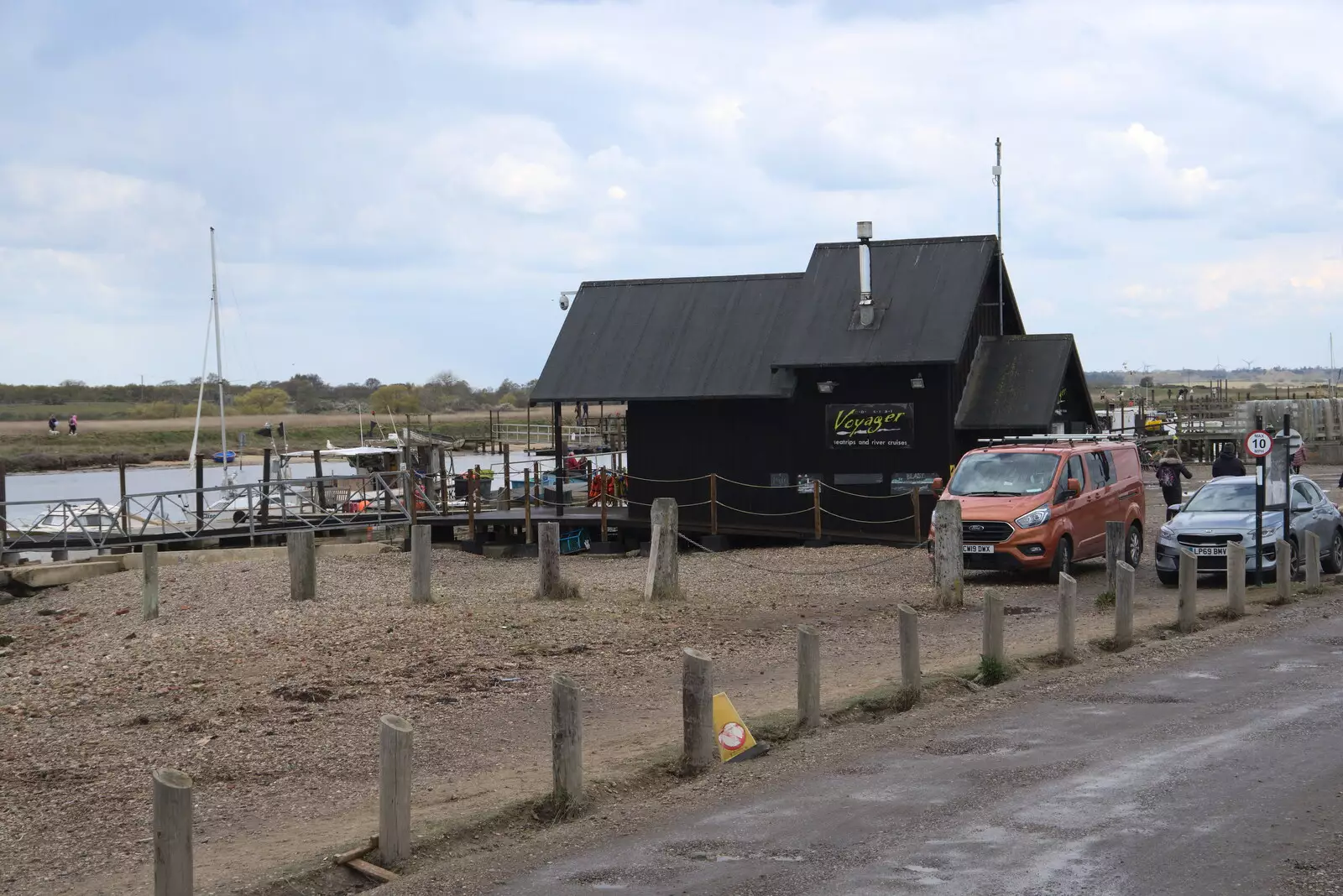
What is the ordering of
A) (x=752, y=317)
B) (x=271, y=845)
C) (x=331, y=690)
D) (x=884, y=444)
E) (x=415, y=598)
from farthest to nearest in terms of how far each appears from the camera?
(x=752, y=317), (x=884, y=444), (x=415, y=598), (x=331, y=690), (x=271, y=845)

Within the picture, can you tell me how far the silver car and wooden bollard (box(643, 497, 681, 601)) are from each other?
276 inches

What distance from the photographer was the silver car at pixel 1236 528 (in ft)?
67.1

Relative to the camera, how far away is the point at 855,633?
17203 millimetres

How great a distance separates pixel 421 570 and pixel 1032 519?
28.7 feet

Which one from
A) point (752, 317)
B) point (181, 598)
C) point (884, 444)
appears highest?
point (752, 317)

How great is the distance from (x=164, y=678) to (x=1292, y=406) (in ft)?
174

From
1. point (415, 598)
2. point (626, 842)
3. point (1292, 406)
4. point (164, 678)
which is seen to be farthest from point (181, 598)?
point (1292, 406)

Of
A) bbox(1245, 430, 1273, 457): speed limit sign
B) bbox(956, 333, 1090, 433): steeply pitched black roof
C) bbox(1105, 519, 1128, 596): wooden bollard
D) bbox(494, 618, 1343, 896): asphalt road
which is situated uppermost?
bbox(956, 333, 1090, 433): steeply pitched black roof

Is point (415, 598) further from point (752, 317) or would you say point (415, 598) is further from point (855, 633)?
point (752, 317)

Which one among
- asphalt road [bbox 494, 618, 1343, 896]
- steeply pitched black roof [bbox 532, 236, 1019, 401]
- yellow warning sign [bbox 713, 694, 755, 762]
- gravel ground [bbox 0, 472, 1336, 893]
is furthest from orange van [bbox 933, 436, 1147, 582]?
yellow warning sign [bbox 713, 694, 755, 762]

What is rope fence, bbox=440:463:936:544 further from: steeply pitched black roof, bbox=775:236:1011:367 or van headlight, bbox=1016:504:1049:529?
van headlight, bbox=1016:504:1049:529

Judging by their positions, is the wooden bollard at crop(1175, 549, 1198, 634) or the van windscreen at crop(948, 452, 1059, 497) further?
the van windscreen at crop(948, 452, 1059, 497)

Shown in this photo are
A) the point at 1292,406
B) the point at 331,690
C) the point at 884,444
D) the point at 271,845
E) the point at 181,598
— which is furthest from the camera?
the point at 1292,406

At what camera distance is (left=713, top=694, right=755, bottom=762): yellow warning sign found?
34.3 feet
